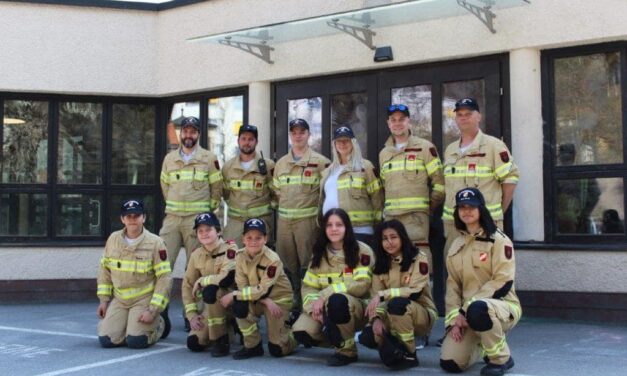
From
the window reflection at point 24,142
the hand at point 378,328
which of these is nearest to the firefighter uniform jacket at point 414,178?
the hand at point 378,328

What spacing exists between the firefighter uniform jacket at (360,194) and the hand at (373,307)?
1.35m

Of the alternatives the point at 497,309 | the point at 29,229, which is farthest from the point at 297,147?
the point at 29,229

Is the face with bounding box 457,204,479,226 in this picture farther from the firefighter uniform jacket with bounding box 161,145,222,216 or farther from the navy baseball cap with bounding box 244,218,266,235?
the firefighter uniform jacket with bounding box 161,145,222,216

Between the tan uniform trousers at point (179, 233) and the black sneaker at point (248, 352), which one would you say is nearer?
A: the black sneaker at point (248, 352)

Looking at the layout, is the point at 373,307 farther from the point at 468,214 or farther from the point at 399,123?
the point at 399,123

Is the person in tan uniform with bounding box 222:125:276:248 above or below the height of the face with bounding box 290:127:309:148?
below

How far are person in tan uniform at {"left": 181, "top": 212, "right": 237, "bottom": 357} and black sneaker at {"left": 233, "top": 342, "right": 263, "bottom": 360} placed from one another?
20 centimetres

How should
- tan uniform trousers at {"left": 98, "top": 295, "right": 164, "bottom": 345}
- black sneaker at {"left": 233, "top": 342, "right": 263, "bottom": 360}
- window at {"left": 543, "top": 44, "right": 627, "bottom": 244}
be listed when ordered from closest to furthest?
black sneaker at {"left": 233, "top": 342, "right": 263, "bottom": 360} → tan uniform trousers at {"left": 98, "top": 295, "right": 164, "bottom": 345} → window at {"left": 543, "top": 44, "right": 627, "bottom": 244}

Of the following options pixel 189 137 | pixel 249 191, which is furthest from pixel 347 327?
A: pixel 189 137

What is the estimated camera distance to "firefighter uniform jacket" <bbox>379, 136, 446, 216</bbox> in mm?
6617

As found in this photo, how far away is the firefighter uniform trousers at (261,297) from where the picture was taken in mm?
6055

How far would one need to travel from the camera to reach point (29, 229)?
10.2 meters

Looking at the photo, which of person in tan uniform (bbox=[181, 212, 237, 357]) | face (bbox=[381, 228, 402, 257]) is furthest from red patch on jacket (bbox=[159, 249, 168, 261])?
face (bbox=[381, 228, 402, 257])

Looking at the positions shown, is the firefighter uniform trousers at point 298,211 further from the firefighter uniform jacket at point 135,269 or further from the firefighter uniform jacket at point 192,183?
the firefighter uniform jacket at point 135,269
